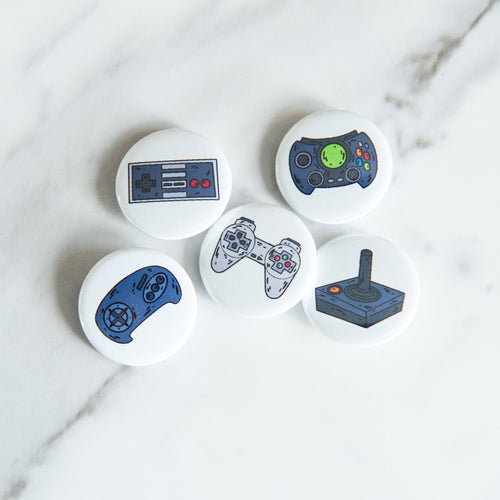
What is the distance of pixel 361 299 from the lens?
2.67 feet

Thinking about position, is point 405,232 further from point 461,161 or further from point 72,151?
point 72,151

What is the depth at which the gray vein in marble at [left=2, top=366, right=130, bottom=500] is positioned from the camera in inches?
32.0

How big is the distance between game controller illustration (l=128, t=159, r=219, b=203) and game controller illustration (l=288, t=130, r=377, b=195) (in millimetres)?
114

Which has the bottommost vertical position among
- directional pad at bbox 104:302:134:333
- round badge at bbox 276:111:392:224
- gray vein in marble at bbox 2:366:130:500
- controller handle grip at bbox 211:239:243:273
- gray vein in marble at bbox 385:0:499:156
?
gray vein in marble at bbox 2:366:130:500

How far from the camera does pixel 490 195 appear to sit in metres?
0.88

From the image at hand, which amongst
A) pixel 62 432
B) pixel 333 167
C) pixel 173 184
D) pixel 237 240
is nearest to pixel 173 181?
pixel 173 184

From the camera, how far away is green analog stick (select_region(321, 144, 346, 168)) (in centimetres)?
82

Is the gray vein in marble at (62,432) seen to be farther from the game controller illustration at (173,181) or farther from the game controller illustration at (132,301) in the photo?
the game controller illustration at (173,181)

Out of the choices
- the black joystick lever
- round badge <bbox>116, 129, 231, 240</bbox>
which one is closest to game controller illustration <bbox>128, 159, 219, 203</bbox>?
round badge <bbox>116, 129, 231, 240</bbox>

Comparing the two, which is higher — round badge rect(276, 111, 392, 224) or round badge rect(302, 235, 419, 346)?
round badge rect(276, 111, 392, 224)

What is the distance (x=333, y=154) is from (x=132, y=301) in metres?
0.34

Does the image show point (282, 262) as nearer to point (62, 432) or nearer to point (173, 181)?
point (173, 181)

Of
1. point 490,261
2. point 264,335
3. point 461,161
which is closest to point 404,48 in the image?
point 461,161

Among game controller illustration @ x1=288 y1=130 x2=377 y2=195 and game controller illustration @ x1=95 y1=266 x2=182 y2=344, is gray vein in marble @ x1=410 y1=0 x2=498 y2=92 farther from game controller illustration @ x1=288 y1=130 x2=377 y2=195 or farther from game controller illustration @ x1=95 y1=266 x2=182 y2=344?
game controller illustration @ x1=95 y1=266 x2=182 y2=344
